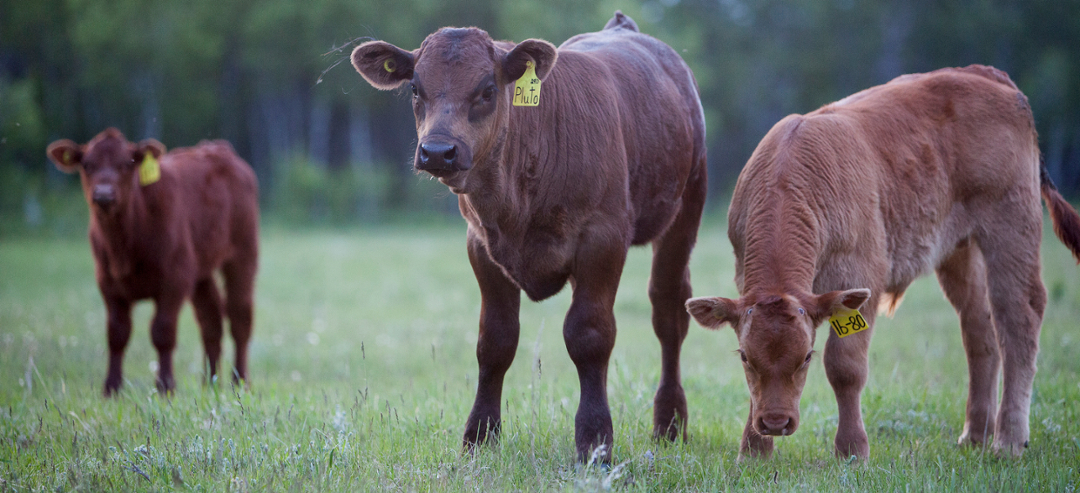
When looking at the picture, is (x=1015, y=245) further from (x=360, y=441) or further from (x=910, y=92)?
(x=360, y=441)

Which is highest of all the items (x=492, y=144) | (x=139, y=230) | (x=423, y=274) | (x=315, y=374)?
(x=492, y=144)

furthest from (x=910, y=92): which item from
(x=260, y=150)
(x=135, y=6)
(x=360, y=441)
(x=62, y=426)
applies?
(x=260, y=150)

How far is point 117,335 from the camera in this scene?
7234mm

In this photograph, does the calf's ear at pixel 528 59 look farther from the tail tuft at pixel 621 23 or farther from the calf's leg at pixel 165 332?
the calf's leg at pixel 165 332

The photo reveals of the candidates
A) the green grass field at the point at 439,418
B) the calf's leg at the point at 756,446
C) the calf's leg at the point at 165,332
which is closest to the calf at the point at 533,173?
the green grass field at the point at 439,418

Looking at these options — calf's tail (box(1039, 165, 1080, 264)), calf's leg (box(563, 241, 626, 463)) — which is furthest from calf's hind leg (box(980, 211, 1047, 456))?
calf's leg (box(563, 241, 626, 463))

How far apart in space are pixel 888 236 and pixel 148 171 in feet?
21.5

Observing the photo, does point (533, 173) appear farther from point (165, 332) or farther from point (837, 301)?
point (165, 332)

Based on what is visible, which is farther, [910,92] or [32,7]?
[32,7]

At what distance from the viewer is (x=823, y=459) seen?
434 centimetres

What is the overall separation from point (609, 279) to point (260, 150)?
1484 inches

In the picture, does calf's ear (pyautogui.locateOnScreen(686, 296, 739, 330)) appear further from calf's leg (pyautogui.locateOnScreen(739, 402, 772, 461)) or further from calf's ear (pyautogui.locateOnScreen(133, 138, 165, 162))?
calf's ear (pyautogui.locateOnScreen(133, 138, 165, 162))

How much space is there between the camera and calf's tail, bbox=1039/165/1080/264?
514 cm

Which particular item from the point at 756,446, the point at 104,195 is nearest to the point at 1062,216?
the point at 756,446
